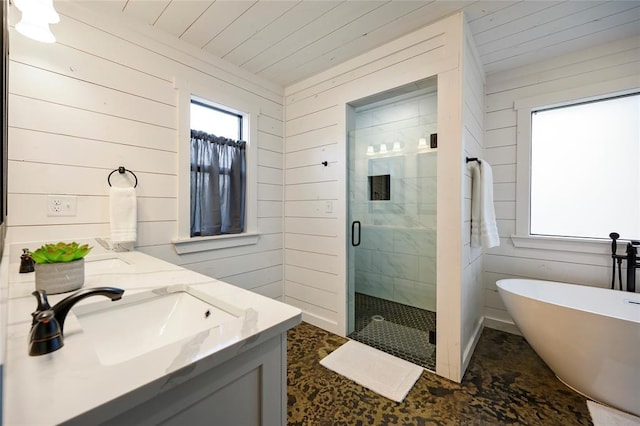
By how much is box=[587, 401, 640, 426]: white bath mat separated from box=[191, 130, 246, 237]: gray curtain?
272cm

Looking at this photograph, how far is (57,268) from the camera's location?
0.92 m

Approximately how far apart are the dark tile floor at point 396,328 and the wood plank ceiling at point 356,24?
2.18m

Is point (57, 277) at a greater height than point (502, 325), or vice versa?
point (57, 277)

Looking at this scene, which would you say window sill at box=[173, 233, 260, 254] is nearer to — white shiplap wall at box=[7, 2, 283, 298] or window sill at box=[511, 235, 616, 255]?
white shiplap wall at box=[7, 2, 283, 298]

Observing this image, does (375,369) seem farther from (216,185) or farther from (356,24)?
(356,24)

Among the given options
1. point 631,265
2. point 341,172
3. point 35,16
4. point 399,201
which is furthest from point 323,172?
point 631,265

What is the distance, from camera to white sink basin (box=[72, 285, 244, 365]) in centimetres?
83

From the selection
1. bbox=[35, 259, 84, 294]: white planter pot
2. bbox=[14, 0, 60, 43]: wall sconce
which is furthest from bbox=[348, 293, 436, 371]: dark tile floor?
bbox=[14, 0, 60, 43]: wall sconce

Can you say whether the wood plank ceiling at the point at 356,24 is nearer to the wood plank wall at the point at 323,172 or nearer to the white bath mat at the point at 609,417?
the wood plank wall at the point at 323,172

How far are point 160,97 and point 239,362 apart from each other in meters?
2.05

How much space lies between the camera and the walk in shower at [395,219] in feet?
6.86

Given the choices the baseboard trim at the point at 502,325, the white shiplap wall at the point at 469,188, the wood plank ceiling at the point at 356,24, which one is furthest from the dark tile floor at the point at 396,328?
the wood plank ceiling at the point at 356,24

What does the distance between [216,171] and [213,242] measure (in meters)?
0.62

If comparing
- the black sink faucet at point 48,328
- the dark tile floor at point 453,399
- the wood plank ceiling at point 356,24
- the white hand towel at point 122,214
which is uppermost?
the wood plank ceiling at point 356,24
